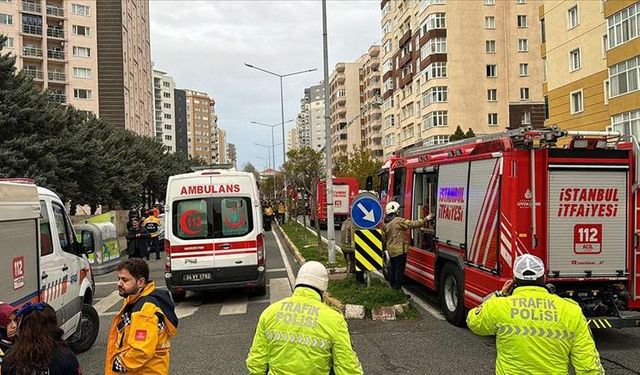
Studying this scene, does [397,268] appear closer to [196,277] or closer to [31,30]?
[196,277]

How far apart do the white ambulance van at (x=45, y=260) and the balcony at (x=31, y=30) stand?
64676 mm

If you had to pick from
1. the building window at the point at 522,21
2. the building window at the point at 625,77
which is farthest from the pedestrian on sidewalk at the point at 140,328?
the building window at the point at 522,21

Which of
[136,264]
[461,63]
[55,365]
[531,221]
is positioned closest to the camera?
[55,365]

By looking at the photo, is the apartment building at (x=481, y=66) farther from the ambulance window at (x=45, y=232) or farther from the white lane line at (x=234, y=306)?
the ambulance window at (x=45, y=232)

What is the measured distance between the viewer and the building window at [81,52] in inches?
2645

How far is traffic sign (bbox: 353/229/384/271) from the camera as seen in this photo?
1056cm

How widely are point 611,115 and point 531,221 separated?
22174mm

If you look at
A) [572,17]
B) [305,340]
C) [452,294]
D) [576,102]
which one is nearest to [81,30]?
[572,17]

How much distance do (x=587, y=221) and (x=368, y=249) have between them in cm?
413

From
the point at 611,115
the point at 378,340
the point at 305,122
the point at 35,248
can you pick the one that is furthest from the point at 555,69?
the point at 305,122

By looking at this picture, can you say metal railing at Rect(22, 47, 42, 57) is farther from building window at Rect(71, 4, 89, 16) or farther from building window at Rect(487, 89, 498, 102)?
building window at Rect(487, 89, 498, 102)

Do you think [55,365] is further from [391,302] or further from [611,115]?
[611,115]

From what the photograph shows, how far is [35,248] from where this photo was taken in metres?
6.14

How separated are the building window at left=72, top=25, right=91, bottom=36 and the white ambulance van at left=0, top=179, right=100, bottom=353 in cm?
6662
